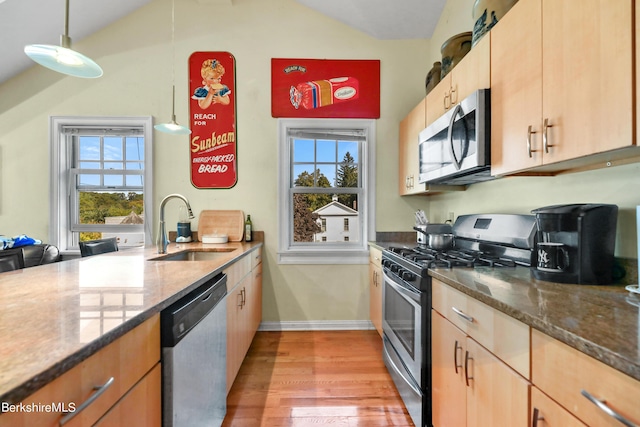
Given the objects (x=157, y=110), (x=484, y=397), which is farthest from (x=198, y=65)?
(x=484, y=397)

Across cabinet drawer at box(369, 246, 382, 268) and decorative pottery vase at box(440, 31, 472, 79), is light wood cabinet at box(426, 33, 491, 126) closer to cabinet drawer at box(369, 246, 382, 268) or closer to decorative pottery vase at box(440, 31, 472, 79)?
decorative pottery vase at box(440, 31, 472, 79)

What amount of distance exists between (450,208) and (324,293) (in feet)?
4.84

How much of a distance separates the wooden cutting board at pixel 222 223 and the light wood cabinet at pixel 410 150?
5.46ft

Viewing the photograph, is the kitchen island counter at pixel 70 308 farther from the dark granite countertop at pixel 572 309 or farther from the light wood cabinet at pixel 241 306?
the dark granite countertop at pixel 572 309

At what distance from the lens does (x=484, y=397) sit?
1.03 m

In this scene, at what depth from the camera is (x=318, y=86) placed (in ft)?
9.80

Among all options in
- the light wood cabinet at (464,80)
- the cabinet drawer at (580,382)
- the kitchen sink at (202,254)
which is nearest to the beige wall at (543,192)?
the light wood cabinet at (464,80)

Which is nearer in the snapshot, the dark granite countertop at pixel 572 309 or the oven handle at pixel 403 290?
the dark granite countertop at pixel 572 309

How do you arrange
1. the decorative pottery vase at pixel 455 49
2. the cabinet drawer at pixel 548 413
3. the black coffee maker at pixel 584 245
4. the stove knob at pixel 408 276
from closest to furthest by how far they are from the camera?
1. the cabinet drawer at pixel 548 413
2. the black coffee maker at pixel 584 245
3. the stove knob at pixel 408 276
4. the decorative pottery vase at pixel 455 49

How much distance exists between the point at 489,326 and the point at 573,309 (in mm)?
250

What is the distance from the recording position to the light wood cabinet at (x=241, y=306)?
5.69 ft

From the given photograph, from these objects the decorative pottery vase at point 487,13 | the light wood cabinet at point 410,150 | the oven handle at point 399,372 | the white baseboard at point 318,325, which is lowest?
the white baseboard at point 318,325

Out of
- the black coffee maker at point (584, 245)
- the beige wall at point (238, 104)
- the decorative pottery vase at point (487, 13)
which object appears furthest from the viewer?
the beige wall at point (238, 104)

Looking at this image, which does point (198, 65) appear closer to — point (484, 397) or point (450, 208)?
point (450, 208)
